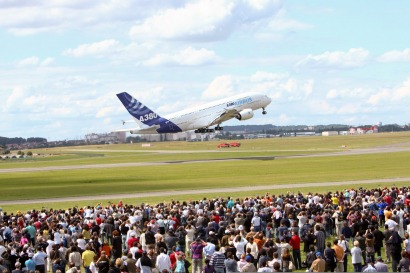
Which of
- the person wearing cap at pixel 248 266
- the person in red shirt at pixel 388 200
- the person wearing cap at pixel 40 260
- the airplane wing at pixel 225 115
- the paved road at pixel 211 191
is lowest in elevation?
the paved road at pixel 211 191

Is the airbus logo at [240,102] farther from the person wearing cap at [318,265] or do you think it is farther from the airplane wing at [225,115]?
the person wearing cap at [318,265]

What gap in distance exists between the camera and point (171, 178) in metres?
78.2

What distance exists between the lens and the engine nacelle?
357 ft

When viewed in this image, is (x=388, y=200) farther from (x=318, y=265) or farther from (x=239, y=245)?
(x=318, y=265)

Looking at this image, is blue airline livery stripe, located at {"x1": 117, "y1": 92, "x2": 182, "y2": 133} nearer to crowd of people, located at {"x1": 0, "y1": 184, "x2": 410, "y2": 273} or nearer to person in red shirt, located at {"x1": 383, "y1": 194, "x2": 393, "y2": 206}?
crowd of people, located at {"x1": 0, "y1": 184, "x2": 410, "y2": 273}

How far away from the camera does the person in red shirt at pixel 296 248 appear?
26.6 meters

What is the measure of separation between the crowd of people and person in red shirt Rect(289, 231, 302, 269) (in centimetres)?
3

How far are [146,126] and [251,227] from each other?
234 ft

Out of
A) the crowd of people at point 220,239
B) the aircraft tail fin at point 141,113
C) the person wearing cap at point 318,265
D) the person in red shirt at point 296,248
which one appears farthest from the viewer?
the aircraft tail fin at point 141,113

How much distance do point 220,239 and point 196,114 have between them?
256 feet

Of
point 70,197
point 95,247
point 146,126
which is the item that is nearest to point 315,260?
point 95,247

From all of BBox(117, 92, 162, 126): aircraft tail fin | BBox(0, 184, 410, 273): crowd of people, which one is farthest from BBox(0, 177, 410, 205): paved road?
BBox(117, 92, 162, 126): aircraft tail fin

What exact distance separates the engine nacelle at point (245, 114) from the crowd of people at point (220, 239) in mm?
67804

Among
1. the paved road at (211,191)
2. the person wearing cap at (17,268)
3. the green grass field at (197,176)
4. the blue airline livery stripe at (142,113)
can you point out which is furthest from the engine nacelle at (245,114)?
the person wearing cap at (17,268)
